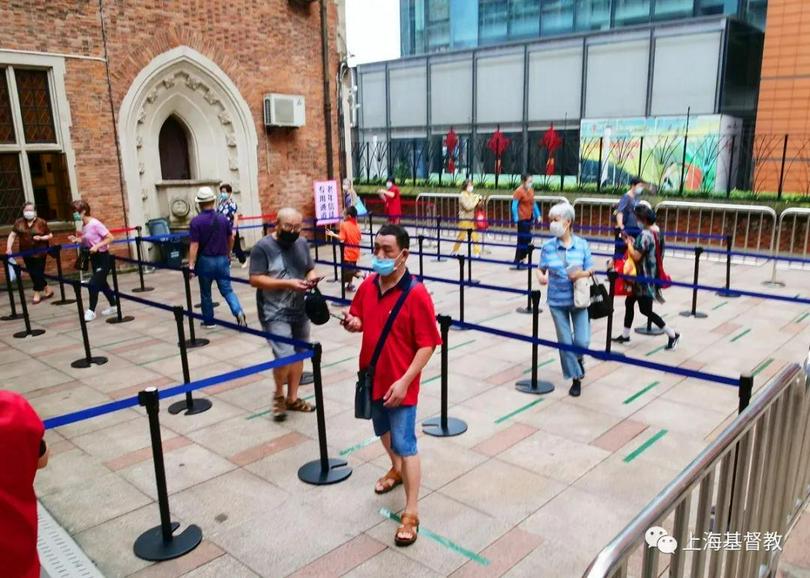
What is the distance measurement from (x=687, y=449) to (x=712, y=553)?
8.28 ft

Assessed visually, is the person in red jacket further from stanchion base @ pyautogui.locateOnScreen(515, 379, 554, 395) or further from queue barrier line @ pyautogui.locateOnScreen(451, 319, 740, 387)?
stanchion base @ pyautogui.locateOnScreen(515, 379, 554, 395)

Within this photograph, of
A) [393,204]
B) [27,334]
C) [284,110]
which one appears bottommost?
[27,334]

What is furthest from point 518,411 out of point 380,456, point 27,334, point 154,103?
point 154,103

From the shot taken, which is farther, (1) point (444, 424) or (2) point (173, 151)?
(2) point (173, 151)

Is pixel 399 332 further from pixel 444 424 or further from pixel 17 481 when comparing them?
pixel 17 481

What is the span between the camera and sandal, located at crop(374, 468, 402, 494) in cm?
438

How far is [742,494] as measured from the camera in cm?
266

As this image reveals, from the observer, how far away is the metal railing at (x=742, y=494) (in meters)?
1.84

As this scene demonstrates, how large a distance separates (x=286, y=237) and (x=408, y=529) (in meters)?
2.66

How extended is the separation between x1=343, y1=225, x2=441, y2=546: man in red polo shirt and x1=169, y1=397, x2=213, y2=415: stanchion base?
266 centimetres

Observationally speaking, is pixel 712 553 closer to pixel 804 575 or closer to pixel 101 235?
pixel 804 575

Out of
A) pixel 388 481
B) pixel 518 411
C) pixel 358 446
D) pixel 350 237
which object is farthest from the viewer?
pixel 350 237

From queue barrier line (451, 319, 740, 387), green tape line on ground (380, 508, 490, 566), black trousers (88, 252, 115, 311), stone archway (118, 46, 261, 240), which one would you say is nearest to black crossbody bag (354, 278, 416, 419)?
green tape line on ground (380, 508, 490, 566)

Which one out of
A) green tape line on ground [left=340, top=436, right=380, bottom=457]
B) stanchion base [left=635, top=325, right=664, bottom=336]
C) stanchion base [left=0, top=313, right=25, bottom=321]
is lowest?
stanchion base [left=0, top=313, right=25, bottom=321]
